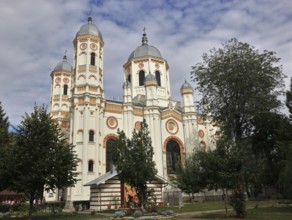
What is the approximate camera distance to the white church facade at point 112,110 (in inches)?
1478

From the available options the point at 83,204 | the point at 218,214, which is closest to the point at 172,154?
the point at 83,204

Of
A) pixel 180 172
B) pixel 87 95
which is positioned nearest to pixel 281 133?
pixel 180 172

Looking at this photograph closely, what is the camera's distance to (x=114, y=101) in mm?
42844

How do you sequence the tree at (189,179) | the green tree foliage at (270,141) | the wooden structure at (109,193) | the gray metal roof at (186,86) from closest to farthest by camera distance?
the wooden structure at (109,193)
the green tree foliage at (270,141)
the tree at (189,179)
the gray metal roof at (186,86)

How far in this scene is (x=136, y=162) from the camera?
21500 millimetres

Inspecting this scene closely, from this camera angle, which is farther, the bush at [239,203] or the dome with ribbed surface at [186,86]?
the dome with ribbed surface at [186,86]

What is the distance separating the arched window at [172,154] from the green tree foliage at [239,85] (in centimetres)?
1304

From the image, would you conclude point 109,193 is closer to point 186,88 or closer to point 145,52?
point 186,88

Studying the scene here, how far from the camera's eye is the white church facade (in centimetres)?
3753

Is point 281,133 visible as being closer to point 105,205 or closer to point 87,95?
point 105,205

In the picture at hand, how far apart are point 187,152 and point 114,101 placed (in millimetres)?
14748

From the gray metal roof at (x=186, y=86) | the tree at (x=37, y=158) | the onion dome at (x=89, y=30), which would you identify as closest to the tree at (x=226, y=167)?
the tree at (x=37, y=158)

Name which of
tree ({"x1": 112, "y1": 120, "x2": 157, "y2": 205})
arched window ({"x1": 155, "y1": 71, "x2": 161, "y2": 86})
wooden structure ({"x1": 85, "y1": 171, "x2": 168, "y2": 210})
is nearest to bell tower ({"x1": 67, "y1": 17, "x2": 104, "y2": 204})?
wooden structure ({"x1": 85, "y1": 171, "x2": 168, "y2": 210})

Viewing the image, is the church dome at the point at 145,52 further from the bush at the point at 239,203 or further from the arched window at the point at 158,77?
the bush at the point at 239,203
